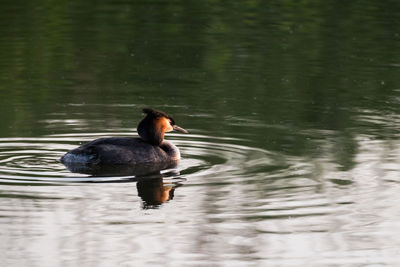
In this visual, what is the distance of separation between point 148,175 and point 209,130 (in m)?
2.31

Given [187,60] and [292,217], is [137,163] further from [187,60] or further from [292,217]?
[187,60]

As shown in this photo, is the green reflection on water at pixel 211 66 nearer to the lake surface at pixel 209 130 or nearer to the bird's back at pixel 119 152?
the lake surface at pixel 209 130

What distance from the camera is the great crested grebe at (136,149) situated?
11.6 m

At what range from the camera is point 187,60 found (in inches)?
749

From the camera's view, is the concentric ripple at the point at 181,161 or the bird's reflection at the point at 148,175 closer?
the bird's reflection at the point at 148,175

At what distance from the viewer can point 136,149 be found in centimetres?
1193

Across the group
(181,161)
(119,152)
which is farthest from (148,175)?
(181,161)

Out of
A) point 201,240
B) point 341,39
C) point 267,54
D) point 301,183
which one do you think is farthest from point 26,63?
point 201,240

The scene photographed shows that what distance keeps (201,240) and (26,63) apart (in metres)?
10.7

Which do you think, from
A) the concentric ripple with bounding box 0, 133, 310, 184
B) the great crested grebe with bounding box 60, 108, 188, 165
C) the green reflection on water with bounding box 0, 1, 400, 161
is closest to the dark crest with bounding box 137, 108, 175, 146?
the great crested grebe with bounding box 60, 108, 188, 165

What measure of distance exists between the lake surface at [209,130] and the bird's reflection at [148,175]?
40mm

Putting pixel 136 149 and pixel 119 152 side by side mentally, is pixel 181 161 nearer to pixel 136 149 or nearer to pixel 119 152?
pixel 136 149

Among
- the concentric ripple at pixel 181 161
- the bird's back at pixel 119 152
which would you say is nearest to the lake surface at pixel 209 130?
the concentric ripple at pixel 181 161

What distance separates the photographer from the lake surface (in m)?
8.82
